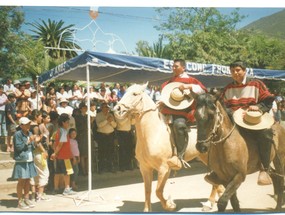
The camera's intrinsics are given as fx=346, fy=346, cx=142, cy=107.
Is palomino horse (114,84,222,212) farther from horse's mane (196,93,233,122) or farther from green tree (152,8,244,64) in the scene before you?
green tree (152,8,244,64)

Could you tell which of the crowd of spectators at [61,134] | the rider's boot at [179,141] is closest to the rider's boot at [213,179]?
the rider's boot at [179,141]

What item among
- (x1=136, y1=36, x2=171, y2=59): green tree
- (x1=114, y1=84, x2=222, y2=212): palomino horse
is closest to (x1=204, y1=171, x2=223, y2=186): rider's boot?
(x1=114, y1=84, x2=222, y2=212): palomino horse

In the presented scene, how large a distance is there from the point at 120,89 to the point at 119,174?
408cm

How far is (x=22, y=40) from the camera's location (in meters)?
8.23

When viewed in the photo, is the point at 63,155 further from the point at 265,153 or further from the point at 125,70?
the point at 265,153

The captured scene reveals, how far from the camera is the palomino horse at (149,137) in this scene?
595 cm

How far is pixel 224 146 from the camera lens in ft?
16.6

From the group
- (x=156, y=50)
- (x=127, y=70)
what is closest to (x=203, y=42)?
(x=156, y=50)

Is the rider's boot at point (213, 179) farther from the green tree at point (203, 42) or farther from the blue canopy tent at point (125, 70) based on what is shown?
the green tree at point (203, 42)

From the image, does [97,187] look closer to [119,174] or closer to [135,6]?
[119,174]

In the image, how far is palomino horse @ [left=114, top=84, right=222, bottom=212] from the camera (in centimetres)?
595

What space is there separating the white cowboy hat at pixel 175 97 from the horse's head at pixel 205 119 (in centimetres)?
124

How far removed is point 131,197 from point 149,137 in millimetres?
2098

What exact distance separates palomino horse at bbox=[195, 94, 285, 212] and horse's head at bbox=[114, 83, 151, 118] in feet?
4.89
